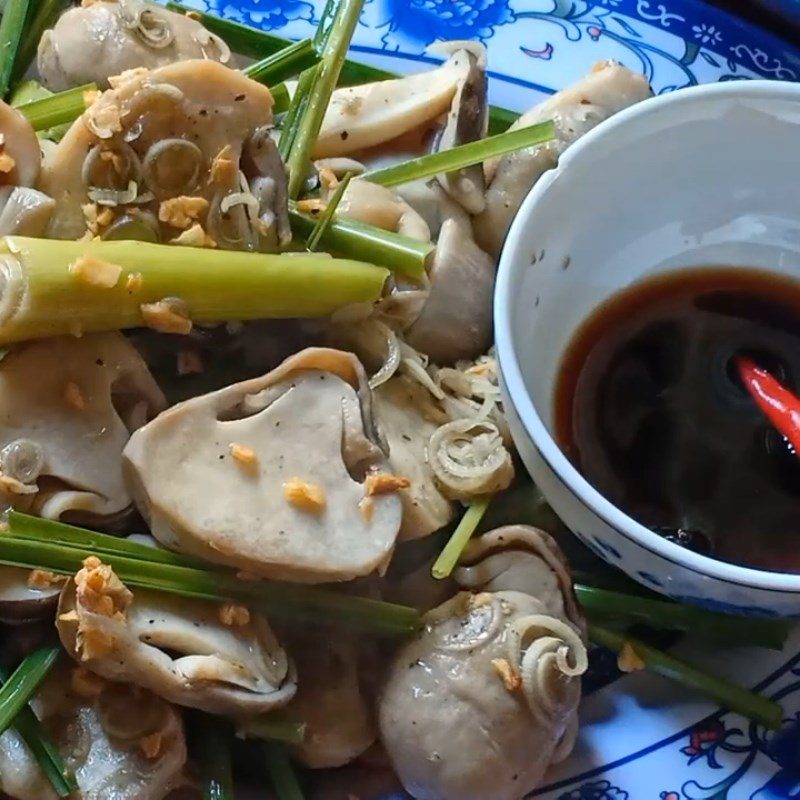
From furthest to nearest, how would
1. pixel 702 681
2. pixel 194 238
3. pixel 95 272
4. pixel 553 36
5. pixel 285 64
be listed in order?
1. pixel 553 36
2. pixel 285 64
3. pixel 702 681
4. pixel 194 238
5. pixel 95 272

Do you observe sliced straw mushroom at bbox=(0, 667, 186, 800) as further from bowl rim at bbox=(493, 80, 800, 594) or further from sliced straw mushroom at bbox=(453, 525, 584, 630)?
bowl rim at bbox=(493, 80, 800, 594)

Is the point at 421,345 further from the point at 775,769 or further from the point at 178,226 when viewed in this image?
the point at 775,769

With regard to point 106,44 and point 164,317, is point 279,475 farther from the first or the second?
point 106,44

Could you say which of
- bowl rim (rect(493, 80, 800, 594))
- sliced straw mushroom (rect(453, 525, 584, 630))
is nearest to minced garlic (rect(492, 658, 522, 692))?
sliced straw mushroom (rect(453, 525, 584, 630))

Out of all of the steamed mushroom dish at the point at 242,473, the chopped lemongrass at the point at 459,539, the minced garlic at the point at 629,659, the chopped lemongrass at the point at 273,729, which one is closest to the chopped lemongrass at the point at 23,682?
the steamed mushroom dish at the point at 242,473

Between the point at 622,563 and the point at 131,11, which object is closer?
the point at 622,563

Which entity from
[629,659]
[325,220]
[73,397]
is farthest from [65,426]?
[629,659]

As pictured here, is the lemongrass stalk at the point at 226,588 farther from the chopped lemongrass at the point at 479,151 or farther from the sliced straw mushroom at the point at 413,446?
the chopped lemongrass at the point at 479,151

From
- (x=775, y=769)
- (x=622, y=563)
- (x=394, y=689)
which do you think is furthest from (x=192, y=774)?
(x=775, y=769)
